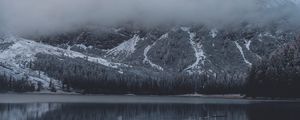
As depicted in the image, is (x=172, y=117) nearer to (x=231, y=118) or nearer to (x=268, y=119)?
(x=231, y=118)

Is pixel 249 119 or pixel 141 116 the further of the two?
pixel 141 116

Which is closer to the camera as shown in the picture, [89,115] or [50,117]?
[50,117]

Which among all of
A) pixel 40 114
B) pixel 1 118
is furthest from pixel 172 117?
pixel 1 118

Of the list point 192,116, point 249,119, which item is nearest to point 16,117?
point 192,116

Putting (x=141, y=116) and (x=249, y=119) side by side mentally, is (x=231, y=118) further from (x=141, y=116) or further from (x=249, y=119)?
(x=141, y=116)

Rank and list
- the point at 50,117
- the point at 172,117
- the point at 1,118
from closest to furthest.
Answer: the point at 1,118
the point at 50,117
the point at 172,117

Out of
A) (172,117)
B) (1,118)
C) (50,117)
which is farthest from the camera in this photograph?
(172,117)

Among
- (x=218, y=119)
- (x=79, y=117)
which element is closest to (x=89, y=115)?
(x=79, y=117)
